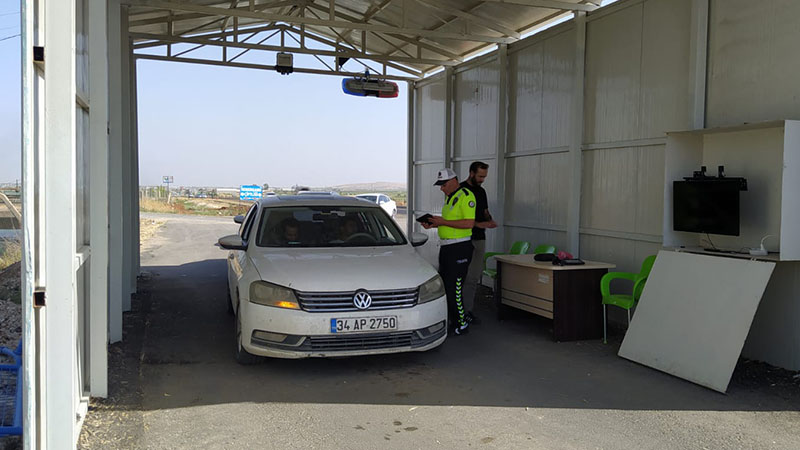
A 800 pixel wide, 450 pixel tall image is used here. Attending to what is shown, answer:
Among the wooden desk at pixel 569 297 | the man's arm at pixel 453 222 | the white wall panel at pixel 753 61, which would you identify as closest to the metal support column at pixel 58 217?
the man's arm at pixel 453 222

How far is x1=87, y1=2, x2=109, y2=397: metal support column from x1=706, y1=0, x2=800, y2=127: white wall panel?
5637 millimetres

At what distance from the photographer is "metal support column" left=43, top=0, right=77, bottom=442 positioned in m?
3.17

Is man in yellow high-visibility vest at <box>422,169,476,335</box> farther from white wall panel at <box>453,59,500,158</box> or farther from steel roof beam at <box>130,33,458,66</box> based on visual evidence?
→ steel roof beam at <box>130,33,458,66</box>

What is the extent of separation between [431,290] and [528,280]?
1.96m

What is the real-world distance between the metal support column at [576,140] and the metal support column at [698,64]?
75.8 inches

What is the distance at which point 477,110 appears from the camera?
38.2ft

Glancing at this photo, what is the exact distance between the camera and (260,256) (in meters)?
6.11

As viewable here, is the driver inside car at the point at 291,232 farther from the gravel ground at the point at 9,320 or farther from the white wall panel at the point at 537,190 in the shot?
the white wall panel at the point at 537,190

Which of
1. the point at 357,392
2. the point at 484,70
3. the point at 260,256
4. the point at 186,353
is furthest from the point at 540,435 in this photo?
the point at 484,70

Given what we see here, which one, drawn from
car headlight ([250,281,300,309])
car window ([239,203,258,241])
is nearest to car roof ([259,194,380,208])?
car window ([239,203,258,241])

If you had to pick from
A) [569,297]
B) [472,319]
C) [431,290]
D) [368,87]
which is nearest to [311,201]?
[431,290]

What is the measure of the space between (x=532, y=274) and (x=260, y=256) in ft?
10.1

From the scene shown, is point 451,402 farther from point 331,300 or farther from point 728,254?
point 728,254

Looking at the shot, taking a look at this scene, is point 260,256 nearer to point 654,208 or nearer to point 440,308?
point 440,308
